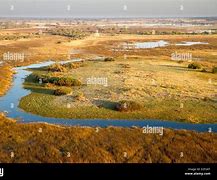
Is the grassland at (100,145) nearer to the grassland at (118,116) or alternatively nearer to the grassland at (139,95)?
the grassland at (118,116)

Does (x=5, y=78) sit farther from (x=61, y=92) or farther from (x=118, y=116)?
(x=118, y=116)

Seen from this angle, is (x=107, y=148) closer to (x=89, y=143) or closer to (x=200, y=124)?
(x=89, y=143)
